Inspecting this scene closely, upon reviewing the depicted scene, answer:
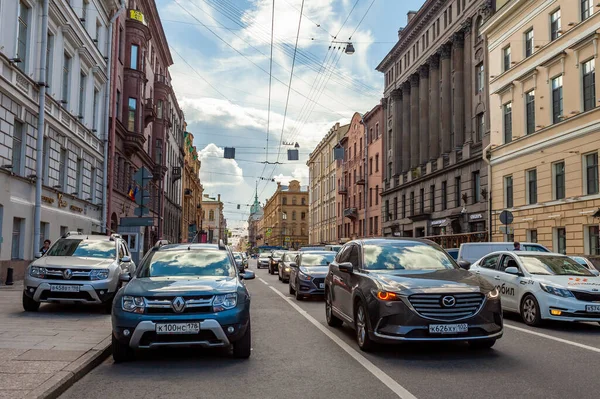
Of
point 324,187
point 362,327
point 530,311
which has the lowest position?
point 530,311

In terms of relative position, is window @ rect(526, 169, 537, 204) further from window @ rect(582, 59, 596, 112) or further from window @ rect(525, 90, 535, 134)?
window @ rect(582, 59, 596, 112)

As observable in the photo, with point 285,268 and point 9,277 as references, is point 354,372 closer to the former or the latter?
point 9,277

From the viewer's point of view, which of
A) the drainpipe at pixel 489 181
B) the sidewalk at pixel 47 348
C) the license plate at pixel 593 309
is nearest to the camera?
the sidewalk at pixel 47 348

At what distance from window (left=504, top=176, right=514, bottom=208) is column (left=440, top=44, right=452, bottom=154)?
9066 millimetres

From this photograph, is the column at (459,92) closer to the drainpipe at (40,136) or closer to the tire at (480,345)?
the drainpipe at (40,136)

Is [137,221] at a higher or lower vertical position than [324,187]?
lower

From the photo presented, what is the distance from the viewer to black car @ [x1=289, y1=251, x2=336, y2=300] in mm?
16625

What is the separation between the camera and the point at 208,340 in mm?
7289

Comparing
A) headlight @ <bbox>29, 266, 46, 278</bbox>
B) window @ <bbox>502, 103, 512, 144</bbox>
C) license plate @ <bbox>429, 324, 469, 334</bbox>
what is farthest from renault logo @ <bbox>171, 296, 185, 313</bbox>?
window @ <bbox>502, 103, 512, 144</bbox>

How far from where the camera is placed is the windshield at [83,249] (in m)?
13.2

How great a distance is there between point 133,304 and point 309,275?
9697 millimetres

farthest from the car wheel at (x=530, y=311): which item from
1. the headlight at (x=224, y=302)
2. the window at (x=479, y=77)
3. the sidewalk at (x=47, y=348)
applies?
the window at (x=479, y=77)

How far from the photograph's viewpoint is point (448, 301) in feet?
24.6

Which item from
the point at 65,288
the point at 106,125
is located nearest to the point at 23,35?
the point at 106,125
